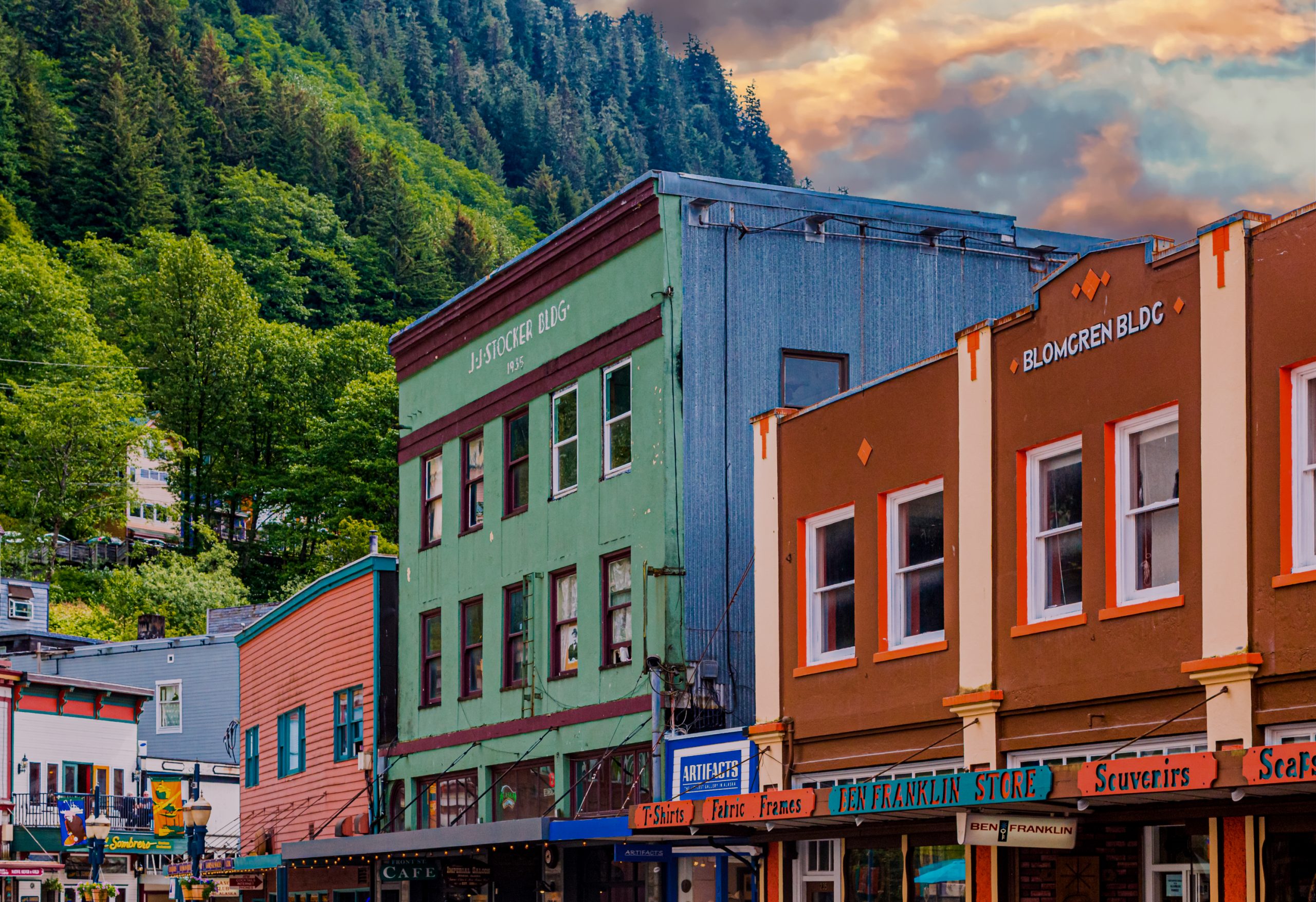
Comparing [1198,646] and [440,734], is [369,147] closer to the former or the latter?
[440,734]

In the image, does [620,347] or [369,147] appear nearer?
[620,347]

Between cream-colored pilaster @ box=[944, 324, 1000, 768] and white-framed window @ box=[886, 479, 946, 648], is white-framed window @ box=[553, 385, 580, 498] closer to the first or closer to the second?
white-framed window @ box=[886, 479, 946, 648]

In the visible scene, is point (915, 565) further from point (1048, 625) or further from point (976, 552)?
point (1048, 625)

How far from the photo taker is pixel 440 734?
94.7 feet

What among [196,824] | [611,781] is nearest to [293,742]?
[196,824]

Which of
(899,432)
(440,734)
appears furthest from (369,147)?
(899,432)

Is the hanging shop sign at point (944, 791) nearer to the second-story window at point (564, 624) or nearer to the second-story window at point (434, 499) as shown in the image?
the second-story window at point (564, 624)

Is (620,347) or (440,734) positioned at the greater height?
(620,347)

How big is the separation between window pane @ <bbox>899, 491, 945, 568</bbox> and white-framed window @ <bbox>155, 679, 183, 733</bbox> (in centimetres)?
4368

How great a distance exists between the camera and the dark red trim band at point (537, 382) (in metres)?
24.3

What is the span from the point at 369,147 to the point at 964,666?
130950 millimetres

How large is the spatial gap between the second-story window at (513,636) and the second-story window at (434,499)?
9.04 ft

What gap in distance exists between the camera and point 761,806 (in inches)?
687

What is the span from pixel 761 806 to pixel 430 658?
42.4 feet
